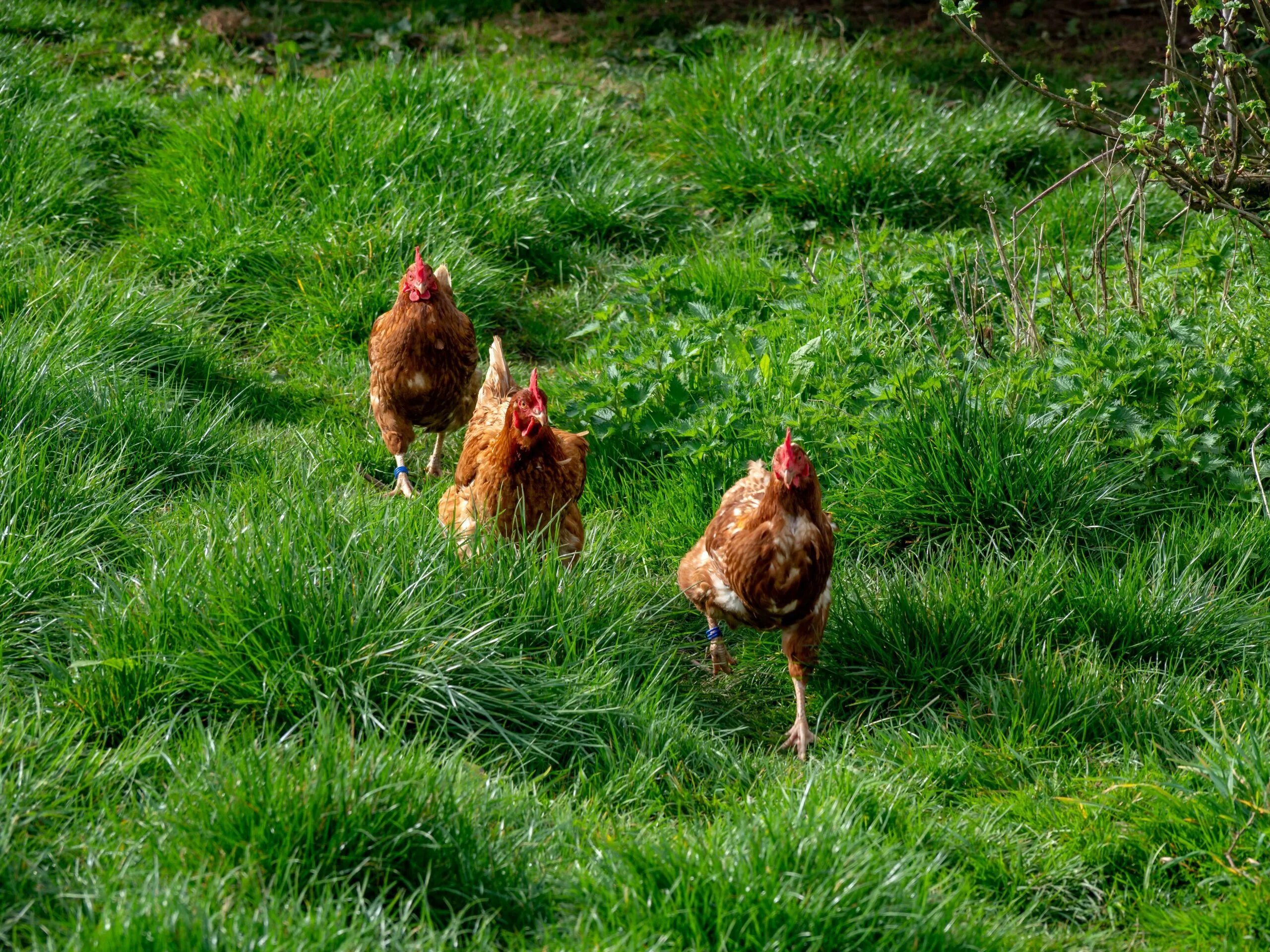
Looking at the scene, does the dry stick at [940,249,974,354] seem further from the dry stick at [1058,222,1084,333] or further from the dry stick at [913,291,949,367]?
the dry stick at [1058,222,1084,333]

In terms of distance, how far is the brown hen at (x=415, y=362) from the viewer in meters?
5.10

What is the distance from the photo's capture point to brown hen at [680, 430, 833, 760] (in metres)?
3.85

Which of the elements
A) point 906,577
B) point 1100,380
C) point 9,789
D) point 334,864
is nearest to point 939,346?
point 1100,380

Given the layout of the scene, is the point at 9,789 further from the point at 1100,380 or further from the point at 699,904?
the point at 1100,380

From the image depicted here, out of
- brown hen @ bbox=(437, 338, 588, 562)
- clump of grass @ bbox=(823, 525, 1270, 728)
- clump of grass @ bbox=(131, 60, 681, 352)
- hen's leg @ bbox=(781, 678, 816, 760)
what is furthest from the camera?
clump of grass @ bbox=(131, 60, 681, 352)

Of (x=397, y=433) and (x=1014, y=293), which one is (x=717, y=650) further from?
(x=1014, y=293)

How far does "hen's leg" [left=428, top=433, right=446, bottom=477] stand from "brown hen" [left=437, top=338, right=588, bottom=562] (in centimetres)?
96

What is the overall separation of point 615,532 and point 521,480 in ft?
2.03

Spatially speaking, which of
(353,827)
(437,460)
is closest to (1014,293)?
(437,460)

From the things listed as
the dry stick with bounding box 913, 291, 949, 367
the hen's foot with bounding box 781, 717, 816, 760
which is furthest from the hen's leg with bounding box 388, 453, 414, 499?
the dry stick with bounding box 913, 291, 949, 367

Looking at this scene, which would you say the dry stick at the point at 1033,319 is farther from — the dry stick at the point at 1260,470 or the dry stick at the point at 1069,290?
the dry stick at the point at 1260,470

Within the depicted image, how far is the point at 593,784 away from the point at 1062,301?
3425 millimetres

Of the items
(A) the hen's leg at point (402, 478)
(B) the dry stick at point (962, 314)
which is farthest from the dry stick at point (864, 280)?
(A) the hen's leg at point (402, 478)

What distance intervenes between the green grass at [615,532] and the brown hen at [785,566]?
0.67ft
